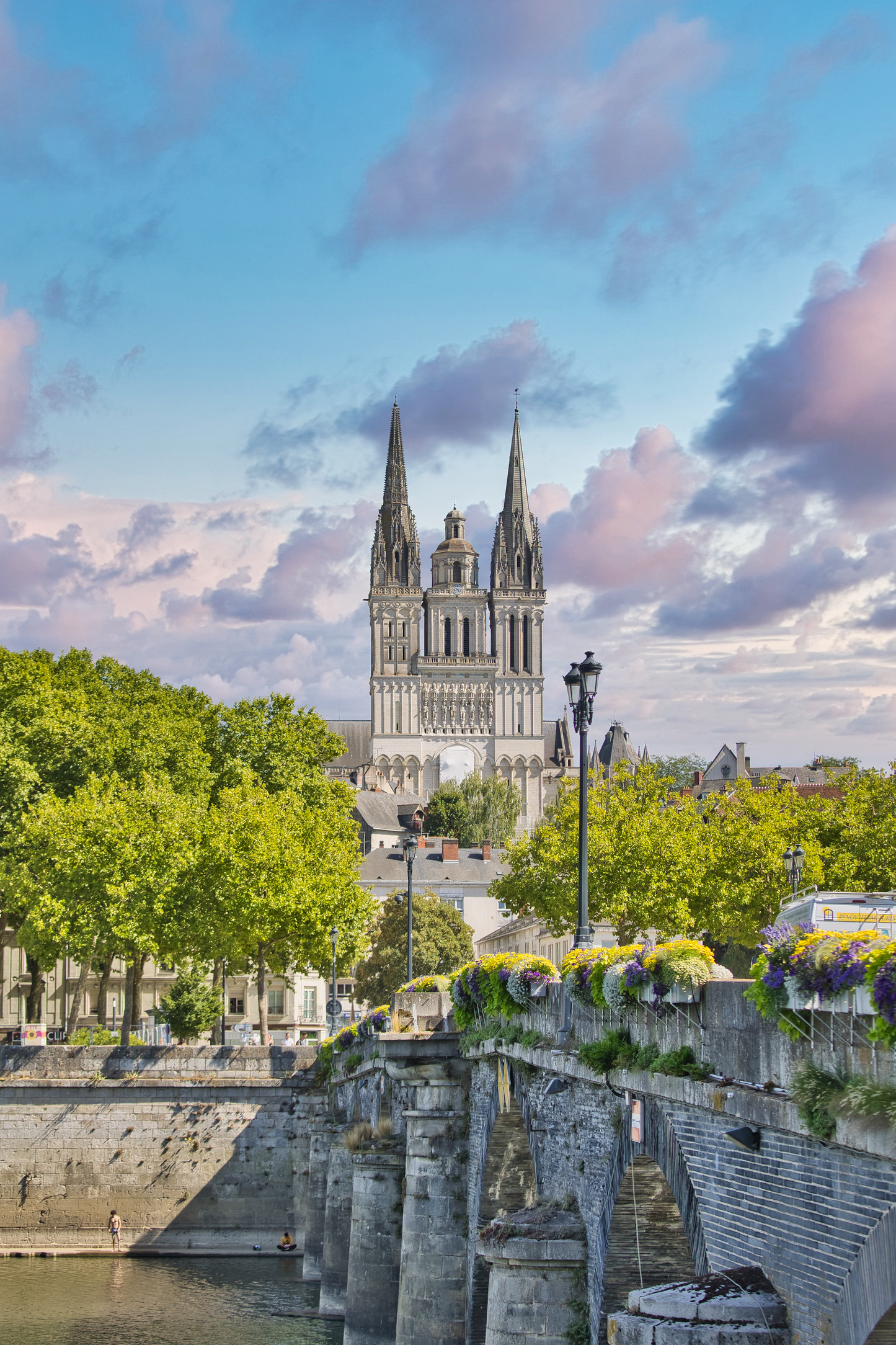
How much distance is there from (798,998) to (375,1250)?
2277cm

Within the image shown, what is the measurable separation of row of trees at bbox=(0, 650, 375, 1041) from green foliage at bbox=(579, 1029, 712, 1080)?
121ft

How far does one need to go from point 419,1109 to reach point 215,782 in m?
36.5

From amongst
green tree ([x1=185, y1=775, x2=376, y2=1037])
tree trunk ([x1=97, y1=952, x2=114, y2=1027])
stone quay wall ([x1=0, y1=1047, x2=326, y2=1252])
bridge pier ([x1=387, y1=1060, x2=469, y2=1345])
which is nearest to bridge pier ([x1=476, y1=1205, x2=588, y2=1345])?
bridge pier ([x1=387, y1=1060, x2=469, y2=1345])

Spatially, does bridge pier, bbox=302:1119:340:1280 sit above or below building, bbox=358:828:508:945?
below

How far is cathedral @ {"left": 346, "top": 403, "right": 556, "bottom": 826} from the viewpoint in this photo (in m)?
190

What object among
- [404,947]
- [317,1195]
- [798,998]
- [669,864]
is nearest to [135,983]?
[317,1195]

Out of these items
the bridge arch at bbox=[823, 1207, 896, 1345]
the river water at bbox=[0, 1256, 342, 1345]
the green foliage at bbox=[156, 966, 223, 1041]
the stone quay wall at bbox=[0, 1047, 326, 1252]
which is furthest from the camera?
the green foliage at bbox=[156, 966, 223, 1041]

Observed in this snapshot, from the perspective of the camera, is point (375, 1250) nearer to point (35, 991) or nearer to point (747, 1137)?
point (747, 1137)

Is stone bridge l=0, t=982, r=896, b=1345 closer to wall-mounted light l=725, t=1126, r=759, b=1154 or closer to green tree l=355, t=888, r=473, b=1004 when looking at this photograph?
wall-mounted light l=725, t=1126, r=759, b=1154

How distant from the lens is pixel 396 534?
193375 millimetres

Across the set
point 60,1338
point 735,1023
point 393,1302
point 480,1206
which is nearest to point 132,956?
point 60,1338

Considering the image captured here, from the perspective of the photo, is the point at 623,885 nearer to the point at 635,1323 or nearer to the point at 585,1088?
the point at 585,1088

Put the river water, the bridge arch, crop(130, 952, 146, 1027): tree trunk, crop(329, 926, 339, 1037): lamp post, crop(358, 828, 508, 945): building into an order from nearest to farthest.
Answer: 1. the bridge arch
2. the river water
3. crop(329, 926, 339, 1037): lamp post
4. crop(130, 952, 146, 1027): tree trunk
5. crop(358, 828, 508, 945): building

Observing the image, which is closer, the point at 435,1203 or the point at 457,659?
the point at 435,1203
